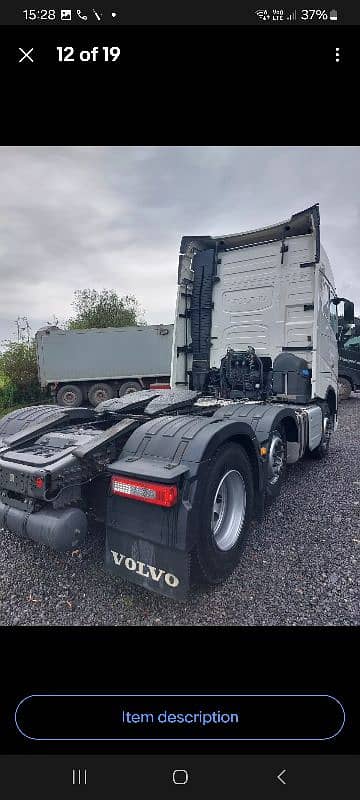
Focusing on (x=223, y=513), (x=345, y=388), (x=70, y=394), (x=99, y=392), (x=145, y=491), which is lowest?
(x=223, y=513)

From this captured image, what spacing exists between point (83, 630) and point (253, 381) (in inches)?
173

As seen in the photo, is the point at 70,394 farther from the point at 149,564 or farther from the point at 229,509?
the point at 149,564

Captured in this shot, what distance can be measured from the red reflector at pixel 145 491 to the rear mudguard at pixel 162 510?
0.18 ft

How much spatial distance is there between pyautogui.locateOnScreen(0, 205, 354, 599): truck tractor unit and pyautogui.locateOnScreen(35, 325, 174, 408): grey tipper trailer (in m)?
10.6

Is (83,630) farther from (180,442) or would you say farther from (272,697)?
(180,442)

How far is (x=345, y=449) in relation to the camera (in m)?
6.77

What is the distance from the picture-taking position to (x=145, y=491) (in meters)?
2.24

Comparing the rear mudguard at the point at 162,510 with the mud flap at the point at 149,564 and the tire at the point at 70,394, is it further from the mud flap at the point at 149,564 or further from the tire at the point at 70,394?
the tire at the point at 70,394

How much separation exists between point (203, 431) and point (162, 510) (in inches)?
25.4

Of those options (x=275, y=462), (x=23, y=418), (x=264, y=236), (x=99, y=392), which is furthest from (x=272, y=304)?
(x=99, y=392)

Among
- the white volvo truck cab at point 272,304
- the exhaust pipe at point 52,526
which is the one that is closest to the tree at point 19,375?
the white volvo truck cab at point 272,304

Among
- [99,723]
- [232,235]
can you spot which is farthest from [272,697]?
[232,235]

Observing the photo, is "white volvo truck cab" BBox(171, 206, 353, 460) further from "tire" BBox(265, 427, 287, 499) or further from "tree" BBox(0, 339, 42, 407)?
"tree" BBox(0, 339, 42, 407)

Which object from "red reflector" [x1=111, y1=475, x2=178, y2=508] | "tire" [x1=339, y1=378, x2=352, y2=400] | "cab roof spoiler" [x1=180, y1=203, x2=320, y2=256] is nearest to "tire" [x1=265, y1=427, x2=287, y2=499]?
"red reflector" [x1=111, y1=475, x2=178, y2=508]
